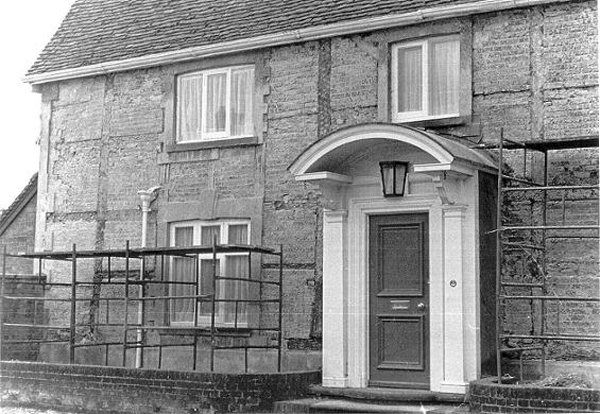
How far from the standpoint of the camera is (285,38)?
1491cm

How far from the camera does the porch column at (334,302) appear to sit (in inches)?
524

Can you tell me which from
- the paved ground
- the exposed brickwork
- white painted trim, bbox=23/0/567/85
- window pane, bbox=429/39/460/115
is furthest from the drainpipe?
the exposed brickwork

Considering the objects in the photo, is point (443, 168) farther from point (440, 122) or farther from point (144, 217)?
point (144, 217)

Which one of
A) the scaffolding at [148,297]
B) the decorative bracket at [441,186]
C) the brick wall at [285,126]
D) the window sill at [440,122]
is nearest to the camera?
the decorative bracket at [441,186]

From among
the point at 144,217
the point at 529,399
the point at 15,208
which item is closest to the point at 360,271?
the point at 529,399

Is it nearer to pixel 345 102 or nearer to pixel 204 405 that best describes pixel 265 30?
pixel 345 102

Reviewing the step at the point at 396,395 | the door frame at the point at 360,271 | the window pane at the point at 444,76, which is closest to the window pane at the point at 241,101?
the door frame at the point at 360,271

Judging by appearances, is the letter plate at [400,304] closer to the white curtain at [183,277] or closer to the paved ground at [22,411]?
the white curtain at [183,277]

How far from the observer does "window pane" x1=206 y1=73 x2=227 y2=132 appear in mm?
15766

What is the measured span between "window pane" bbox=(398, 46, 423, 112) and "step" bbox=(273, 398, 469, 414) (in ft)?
13.4

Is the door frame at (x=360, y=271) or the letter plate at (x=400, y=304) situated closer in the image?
the letter plate at (x=400, y=304)

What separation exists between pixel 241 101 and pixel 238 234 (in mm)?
2056

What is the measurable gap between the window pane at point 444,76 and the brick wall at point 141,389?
Result: 3.98 metres

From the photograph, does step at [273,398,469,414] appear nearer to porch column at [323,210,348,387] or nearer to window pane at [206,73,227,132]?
porch column at [323,210,348,387]
